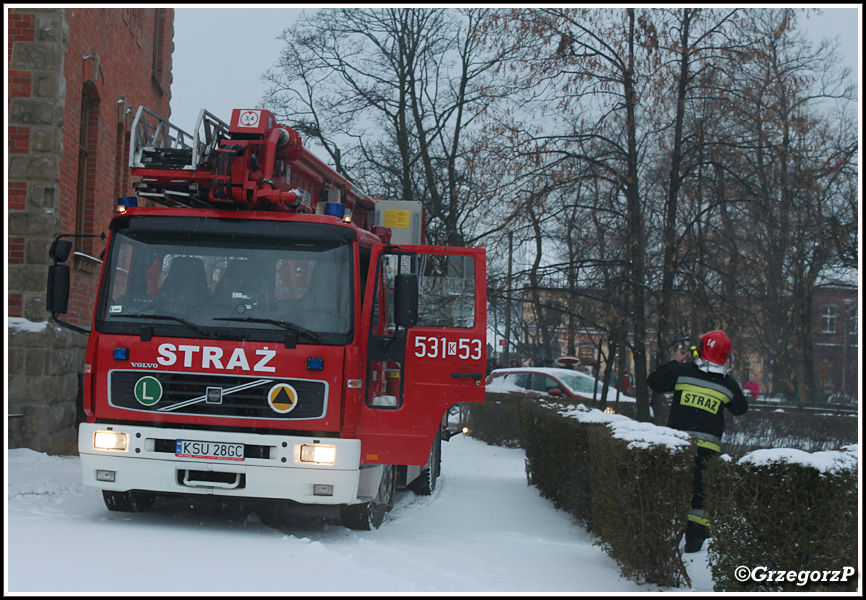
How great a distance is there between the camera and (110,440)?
6.84 m

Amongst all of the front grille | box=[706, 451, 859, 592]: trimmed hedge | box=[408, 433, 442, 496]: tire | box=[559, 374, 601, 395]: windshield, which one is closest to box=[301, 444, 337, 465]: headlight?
the front grille

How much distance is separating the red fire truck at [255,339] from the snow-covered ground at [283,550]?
42 cm

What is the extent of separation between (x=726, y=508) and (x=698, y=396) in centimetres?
204

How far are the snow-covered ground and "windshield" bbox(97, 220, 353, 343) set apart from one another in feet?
5.26

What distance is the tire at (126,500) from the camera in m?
7.43

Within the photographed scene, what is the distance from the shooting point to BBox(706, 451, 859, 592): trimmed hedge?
499 cm

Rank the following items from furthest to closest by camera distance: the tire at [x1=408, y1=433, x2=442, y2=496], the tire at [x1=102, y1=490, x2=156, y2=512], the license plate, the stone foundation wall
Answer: the stone foundation wall, the tire at [x1=408, y1=433, x2=442, y2=496], the tire at [x1=102, y1=490, x2=156, y2=512], the license plate

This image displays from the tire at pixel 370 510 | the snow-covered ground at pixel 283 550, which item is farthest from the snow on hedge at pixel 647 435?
the tire at pixel 370 510

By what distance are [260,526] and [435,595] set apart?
119 inches

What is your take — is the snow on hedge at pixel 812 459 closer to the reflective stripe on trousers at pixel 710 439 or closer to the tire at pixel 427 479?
the reflective stripe on trousers at pixel 710 439

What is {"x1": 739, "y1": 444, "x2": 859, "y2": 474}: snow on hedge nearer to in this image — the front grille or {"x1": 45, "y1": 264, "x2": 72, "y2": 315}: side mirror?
the front grille

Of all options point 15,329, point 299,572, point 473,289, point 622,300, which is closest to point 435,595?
point 299,572

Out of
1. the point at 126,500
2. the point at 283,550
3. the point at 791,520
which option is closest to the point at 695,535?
the point at 791,520

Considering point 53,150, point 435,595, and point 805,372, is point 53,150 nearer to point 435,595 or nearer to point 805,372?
point 435,595
